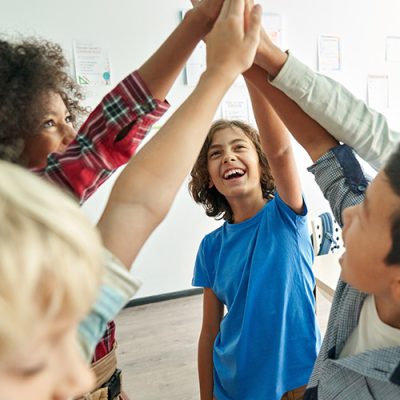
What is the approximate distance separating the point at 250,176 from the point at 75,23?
1.75 m

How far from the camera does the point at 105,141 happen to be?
1.87ft

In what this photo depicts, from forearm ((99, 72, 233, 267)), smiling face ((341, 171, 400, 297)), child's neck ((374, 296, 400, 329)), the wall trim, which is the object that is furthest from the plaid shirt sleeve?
the wall trim

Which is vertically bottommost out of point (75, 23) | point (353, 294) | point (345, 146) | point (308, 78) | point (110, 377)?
point (110, 377)

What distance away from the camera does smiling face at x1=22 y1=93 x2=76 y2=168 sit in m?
0.67

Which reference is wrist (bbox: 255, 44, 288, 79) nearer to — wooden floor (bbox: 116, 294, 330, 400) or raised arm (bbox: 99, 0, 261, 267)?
raised arm (bbox: 99, 0, 261, 267)

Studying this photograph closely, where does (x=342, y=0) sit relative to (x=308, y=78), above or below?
above

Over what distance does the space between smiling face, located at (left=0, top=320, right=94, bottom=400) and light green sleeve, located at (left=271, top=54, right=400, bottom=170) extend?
49 cm

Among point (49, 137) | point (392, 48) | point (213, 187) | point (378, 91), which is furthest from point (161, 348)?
point (392, 48)

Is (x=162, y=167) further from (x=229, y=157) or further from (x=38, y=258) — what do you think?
(x=229, y=157)

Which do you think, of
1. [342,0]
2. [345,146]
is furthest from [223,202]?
[342,0]

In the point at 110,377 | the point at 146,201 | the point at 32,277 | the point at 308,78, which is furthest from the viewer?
the point at 110,377

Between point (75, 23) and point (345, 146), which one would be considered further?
point (75, 23)

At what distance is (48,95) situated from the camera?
70 cm

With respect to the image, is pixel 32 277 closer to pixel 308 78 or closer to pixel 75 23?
pixel 308 78
